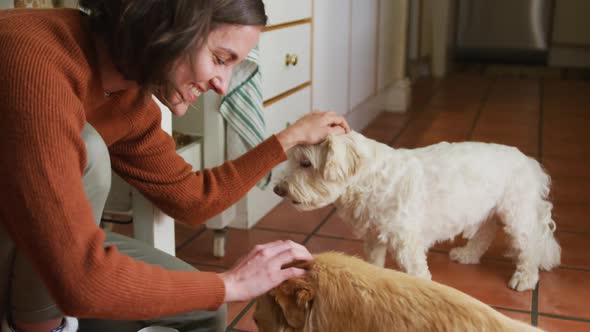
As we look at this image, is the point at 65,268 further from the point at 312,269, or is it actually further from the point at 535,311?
the point at 535,311

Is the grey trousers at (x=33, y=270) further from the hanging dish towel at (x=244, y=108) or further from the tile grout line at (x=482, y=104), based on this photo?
the tile grout line at (x=482, y=104)

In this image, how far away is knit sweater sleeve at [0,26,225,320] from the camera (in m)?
0.86

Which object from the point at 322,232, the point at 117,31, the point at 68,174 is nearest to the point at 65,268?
the point at 68,174

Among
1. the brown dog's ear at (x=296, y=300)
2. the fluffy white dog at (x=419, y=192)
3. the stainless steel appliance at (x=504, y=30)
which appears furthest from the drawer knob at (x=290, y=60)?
the stainless steel appliance at (x=504, y=30)

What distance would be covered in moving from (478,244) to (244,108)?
34.4 inches

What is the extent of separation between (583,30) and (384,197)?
471 cm

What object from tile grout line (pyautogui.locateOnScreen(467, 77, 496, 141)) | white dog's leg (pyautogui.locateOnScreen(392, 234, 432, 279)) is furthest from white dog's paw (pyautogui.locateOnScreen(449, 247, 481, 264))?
tile grout line (pyautogui.locateOnScreen(467, 77, 496, 141))

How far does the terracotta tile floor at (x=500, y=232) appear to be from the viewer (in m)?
1.89

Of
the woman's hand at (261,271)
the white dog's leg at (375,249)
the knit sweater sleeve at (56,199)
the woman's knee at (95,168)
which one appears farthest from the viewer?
the white dog's leg at (375,249)

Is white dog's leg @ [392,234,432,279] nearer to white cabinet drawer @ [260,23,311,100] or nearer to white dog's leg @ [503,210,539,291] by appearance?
white dog's leg @ [503,210,539,291]

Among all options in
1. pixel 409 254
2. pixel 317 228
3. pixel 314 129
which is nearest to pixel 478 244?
pixel 409 254

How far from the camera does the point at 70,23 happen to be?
3.34ft

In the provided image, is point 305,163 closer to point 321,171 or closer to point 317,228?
point 321,171

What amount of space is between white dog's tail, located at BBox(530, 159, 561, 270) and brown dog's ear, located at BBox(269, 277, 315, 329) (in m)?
1.24
